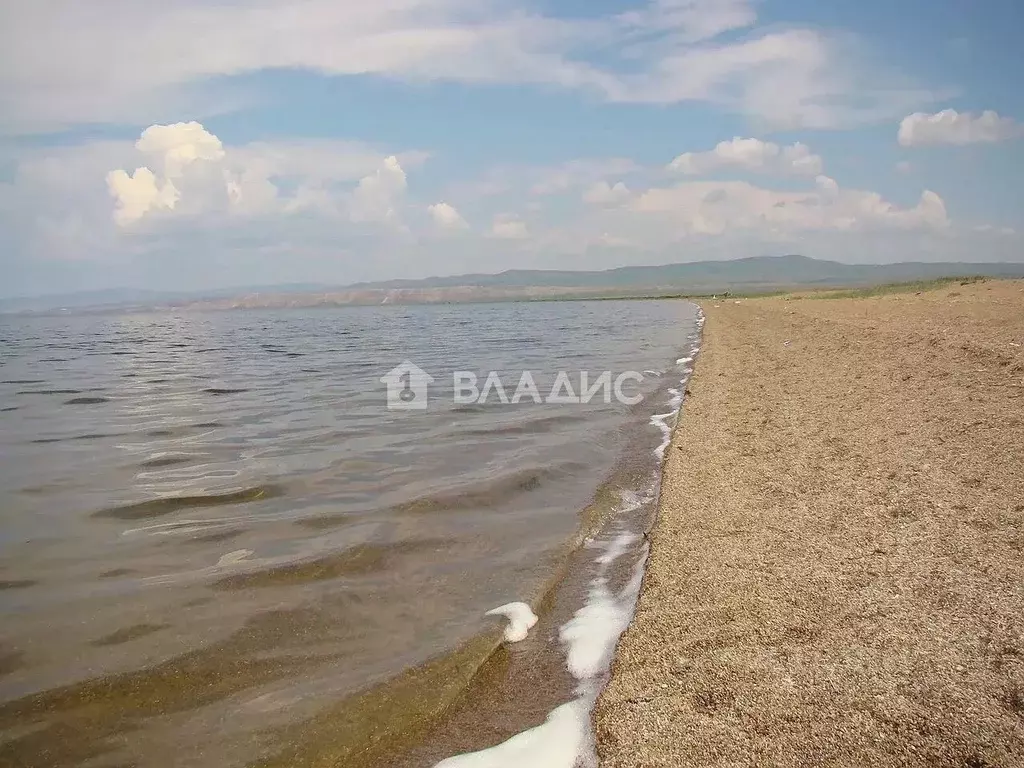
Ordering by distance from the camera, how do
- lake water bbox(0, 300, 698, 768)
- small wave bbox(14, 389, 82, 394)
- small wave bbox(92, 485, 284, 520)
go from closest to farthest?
lake water bbox(0, 300, 698, 768) < small wave bbox(92, 485, 284, 520) < small wave bbox(14, 389, 82, 394)

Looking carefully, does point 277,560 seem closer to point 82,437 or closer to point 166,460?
point 166,460

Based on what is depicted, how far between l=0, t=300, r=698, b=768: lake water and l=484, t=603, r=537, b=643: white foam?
0.09 m

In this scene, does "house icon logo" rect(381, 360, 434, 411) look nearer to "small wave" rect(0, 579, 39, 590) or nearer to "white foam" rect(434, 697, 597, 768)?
"small wave" rect(0, 579, 39, 590)

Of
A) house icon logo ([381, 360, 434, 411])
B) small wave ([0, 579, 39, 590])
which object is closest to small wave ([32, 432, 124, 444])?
house icon logo ([381, 360, 434, 411])

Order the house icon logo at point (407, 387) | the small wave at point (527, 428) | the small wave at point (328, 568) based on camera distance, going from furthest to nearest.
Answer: the house icon logo at point (407, 387)
the small wave at point (527, 428)
the small wave at point (328, 568)

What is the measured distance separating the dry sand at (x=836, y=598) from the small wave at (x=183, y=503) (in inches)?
194

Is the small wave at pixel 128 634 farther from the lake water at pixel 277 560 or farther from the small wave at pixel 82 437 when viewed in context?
the small wave at pixel 82 437

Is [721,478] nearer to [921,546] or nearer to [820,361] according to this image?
[921,546]

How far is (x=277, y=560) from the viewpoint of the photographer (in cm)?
669

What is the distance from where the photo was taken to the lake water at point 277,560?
4211mm

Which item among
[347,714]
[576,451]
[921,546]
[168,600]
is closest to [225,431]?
[576,451]

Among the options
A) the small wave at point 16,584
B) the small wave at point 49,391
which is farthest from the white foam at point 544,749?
the small wave at point 49,391

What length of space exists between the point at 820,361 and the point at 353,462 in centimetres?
1277

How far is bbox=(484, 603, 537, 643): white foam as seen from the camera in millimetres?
5172
